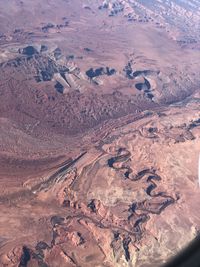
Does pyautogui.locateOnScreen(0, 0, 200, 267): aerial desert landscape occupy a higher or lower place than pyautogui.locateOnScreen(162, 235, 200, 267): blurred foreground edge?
lower

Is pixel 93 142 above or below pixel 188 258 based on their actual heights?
below

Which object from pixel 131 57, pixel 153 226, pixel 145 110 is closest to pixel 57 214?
pixel 153 226

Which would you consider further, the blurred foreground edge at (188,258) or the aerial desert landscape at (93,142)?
the aerial desert landscape at (93,142)

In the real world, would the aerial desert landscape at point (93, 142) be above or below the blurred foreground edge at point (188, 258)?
below

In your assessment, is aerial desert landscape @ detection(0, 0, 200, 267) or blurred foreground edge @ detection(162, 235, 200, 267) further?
aerial desert landscape @ detection(0, 0, 200, 267)
